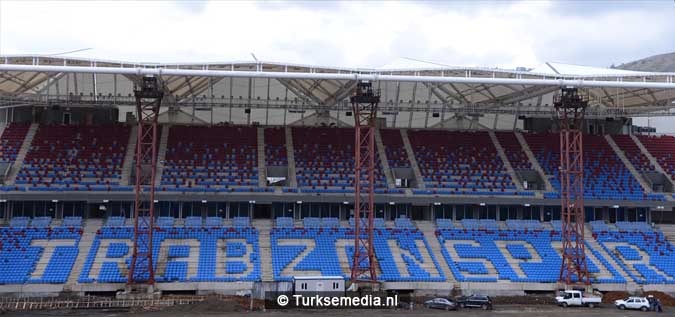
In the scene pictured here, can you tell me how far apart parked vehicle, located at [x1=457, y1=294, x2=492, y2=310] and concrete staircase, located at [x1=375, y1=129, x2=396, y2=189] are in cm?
1731

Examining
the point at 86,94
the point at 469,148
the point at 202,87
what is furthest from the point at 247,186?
the point at 469,148

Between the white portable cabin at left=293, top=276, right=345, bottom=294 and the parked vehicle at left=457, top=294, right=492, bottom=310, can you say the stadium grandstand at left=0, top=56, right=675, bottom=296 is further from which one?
the parked vehicle at left=457, top=294, right=492, bottom=310

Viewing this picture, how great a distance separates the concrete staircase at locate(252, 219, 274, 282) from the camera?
178ft

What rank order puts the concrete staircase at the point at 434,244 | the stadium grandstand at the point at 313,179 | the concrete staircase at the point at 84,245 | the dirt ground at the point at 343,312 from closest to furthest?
the dirt ground at the point at 343,312 → the concrete staircase at the point at 84,245 → the stadium grandstand at the point at 313,179 → the concrete staircase at the point at 434,244

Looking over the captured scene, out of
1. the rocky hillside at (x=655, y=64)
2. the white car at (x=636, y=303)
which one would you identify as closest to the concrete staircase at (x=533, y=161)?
the white car at (x=636, y=303)

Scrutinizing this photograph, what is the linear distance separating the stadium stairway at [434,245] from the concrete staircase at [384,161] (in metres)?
4.29

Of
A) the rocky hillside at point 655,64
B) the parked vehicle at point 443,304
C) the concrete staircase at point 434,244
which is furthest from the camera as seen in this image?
the rocky hillside at point 655,64

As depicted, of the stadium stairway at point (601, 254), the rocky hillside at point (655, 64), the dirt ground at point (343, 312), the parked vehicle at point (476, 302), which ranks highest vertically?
the rocky hillside at point (655, 64)

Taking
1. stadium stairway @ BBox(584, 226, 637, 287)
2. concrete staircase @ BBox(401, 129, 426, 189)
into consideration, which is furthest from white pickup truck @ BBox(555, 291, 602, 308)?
concrete staircase @ BBox(401, 129, 426, 189)

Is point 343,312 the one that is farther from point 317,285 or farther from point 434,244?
point 434,244

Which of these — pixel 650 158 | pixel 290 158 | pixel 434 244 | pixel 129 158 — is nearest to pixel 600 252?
pixel 434 244

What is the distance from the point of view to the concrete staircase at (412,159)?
65938 mm

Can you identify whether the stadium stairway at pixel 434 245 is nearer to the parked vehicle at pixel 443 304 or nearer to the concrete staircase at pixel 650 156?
the parked vehicle at pixel 443 304

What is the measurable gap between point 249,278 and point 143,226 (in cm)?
1101
